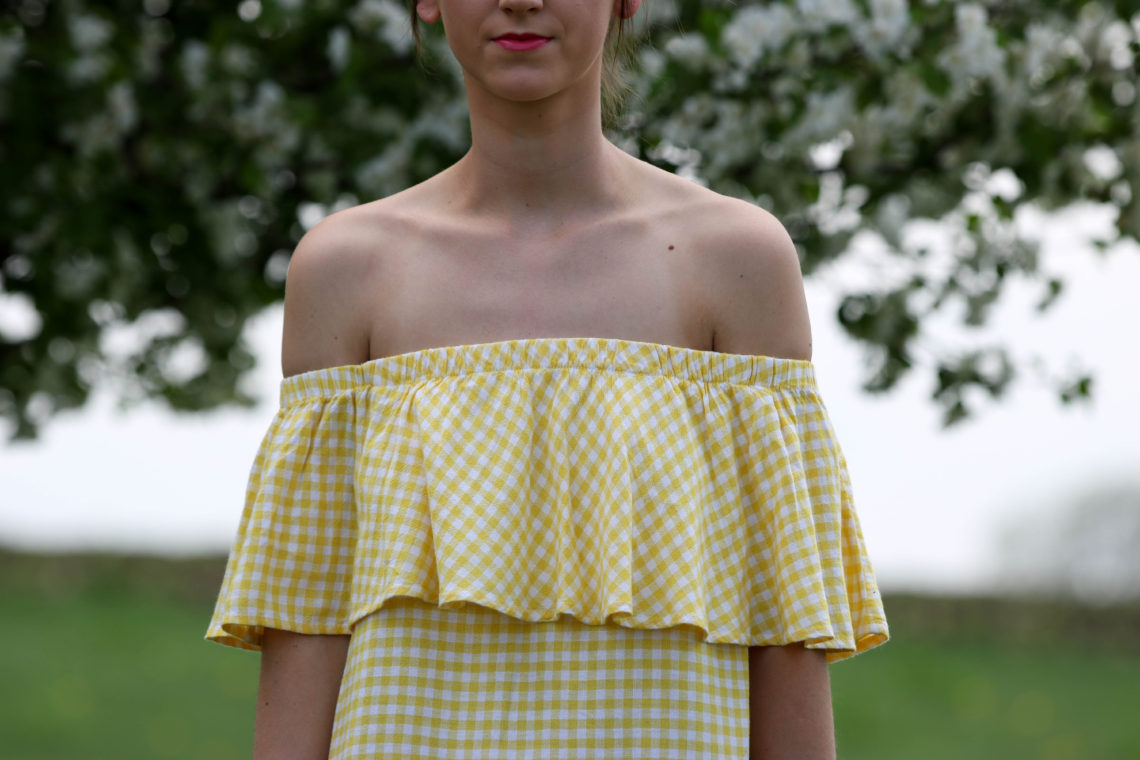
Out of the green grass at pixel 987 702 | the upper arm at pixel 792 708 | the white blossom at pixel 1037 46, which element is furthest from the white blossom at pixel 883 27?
the green grass at pixel 987 702

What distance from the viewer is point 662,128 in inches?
146

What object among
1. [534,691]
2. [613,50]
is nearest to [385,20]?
[613,50]

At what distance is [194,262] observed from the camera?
4539mm

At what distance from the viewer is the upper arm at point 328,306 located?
6.43 ft

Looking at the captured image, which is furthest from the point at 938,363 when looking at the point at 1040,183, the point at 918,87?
the point at 918,87

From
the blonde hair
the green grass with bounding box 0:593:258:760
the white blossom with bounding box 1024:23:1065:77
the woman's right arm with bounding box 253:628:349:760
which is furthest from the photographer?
the green grass with bounding box 0:593:258:760

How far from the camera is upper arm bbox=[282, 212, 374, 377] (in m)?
1.96

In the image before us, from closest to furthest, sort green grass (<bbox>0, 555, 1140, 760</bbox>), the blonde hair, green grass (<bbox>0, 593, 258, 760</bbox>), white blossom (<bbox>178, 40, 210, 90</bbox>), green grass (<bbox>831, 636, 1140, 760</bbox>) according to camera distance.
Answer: the blonde hair, white blossom (<bbox>178, 40, 210, 90</bbox>), green grass (<bbox>0, 593, 258, 760</bbox>), green grass (<bbox>0, 555, 1140, 760</bbox>), green grass (<bbox>831, 636, 1140, 760</bbox>)

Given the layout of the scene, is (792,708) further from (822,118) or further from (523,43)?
(822,118)

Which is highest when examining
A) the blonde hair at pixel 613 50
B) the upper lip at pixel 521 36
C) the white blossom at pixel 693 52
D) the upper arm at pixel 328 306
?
the white blossom at pixel 693 52

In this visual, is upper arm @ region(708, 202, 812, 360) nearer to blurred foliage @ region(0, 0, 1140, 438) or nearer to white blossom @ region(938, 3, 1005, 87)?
blurred foliage @ region(0, 0, 1140, 438)

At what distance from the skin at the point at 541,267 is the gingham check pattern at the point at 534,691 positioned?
87 millimetres

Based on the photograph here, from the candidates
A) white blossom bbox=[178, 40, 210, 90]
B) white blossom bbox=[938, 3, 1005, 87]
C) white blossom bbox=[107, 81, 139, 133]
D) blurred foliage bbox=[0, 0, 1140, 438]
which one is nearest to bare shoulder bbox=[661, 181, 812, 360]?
blurred foliage bbox=[0, 0, 1140, 438]

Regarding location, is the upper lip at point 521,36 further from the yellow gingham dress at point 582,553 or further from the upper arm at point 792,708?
the upper arm at point 792,708
